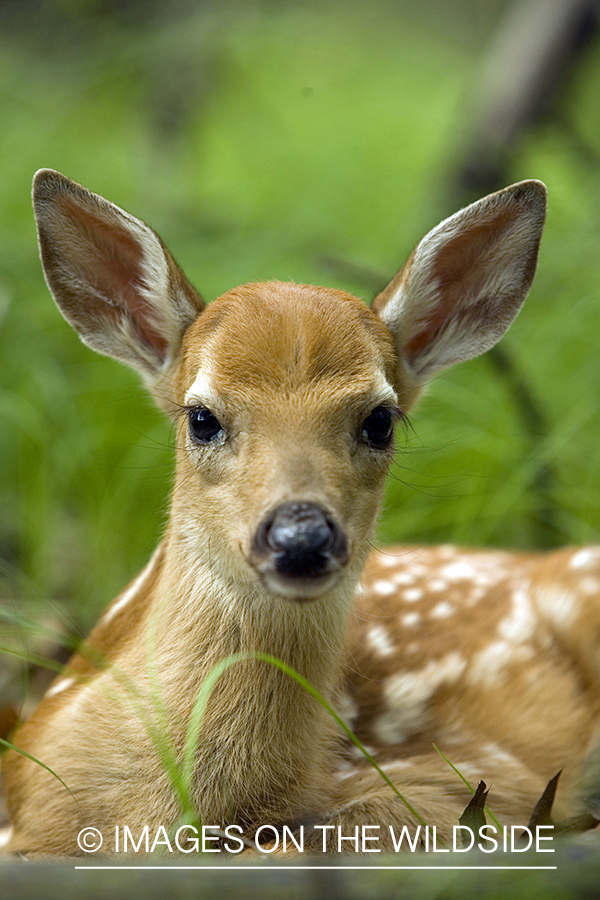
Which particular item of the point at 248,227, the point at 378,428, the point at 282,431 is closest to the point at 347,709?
the point at 378,428

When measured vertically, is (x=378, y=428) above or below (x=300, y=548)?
above

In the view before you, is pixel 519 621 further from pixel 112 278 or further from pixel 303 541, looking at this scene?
pixel 112 278

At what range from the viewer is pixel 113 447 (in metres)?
4.34

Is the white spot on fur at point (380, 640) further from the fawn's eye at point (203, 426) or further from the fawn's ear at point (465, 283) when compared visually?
the fawn's eye at point (203, 426)

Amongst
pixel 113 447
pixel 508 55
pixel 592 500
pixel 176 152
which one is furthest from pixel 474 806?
pixel 176 152

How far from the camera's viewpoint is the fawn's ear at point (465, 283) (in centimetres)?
267

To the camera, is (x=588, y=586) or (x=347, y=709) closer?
(x=347, y=709)

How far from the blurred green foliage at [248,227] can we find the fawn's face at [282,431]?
359 millimetres

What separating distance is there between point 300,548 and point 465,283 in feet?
3.94

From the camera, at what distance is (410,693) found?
303 cm

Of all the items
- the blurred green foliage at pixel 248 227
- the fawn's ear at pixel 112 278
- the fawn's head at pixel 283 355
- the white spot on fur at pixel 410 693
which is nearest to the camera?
the fawn's head at pixel 283 355

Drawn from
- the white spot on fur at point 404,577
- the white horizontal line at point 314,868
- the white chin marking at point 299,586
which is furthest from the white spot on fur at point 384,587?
the white horizontal line at point 314,868

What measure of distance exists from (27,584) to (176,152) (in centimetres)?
511

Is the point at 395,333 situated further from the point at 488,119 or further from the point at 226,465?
the point at 488,119
